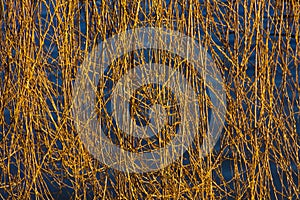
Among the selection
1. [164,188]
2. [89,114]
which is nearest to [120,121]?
[89,114]

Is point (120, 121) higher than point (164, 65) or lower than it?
lower

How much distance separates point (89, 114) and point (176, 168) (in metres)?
0.31

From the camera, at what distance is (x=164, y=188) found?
6.10 feet

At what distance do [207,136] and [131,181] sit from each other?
0.89ft

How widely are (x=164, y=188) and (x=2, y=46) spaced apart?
0.66m

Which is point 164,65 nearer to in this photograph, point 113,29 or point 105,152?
point 113,29

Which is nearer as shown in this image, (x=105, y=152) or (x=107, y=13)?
(x=107, y=13)

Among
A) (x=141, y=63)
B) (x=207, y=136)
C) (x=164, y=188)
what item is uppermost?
(x=141, y=63)

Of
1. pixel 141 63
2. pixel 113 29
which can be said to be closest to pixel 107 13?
pixel 113 29

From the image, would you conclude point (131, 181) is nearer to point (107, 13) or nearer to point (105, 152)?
point (105, 152)

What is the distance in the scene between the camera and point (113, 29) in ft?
5.95

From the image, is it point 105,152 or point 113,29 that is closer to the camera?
point 113,29

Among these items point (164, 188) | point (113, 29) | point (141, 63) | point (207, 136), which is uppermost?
point (113, 29)

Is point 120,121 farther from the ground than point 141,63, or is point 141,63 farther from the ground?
point 141,63
